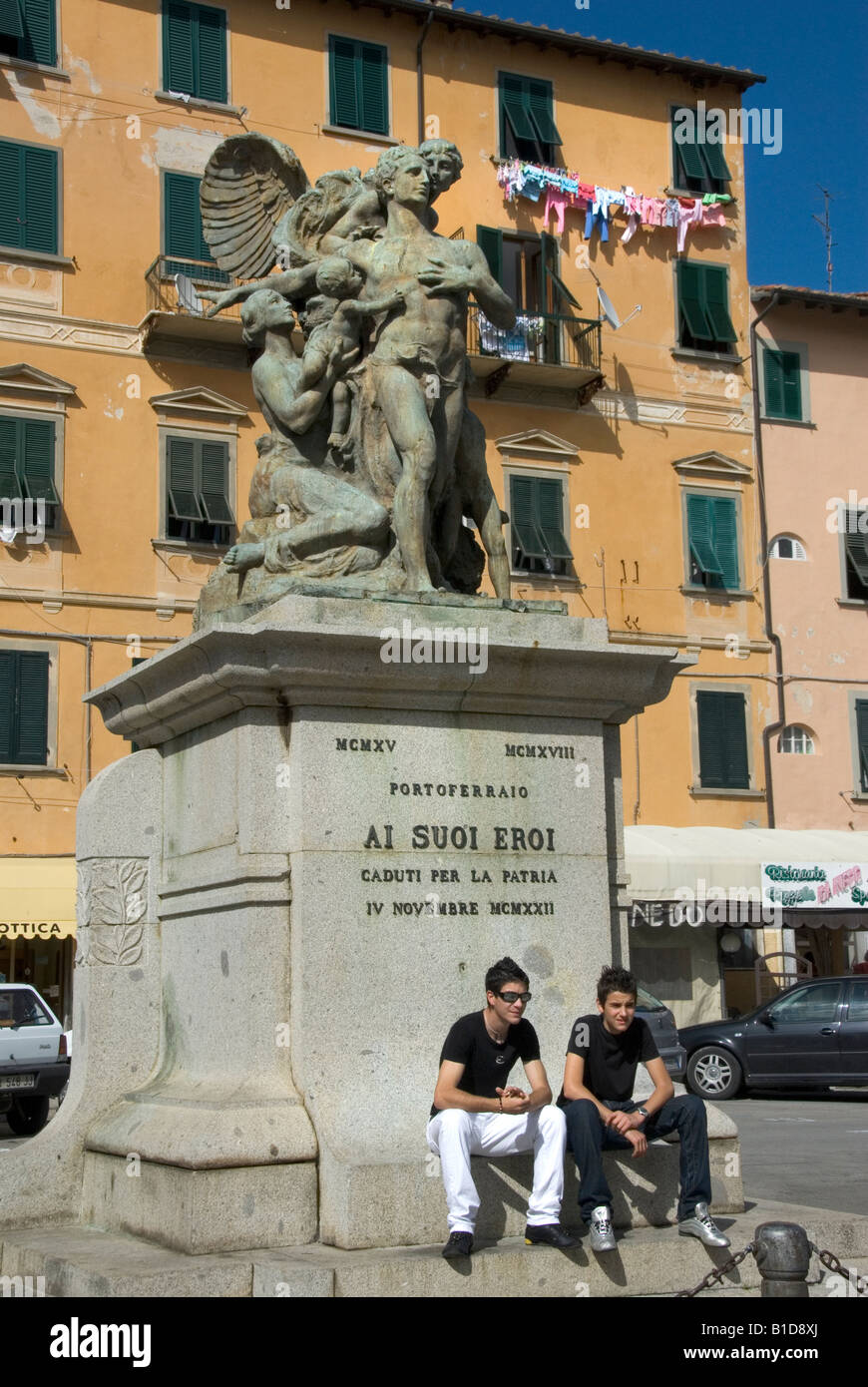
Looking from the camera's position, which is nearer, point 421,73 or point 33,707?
point 33,707

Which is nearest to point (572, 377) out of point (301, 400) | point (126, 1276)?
point (301, 400)

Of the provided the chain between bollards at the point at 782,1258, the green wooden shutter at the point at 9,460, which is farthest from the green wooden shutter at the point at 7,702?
the chain between bollards at the point at 782,1258

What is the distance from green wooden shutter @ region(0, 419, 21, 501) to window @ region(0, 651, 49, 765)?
222cm

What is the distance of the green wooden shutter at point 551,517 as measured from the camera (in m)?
28.2

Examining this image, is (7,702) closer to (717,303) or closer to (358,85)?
(358,85)

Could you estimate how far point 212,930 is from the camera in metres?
7.75

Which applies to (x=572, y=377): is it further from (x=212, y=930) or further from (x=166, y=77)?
(x=212, y=930)

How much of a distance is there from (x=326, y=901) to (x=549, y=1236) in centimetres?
164

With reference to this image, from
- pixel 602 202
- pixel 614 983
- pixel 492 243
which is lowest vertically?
pixel 614 983

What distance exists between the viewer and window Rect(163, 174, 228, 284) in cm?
2636

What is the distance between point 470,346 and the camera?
27.6 m

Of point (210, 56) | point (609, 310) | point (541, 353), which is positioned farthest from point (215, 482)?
point (609, 310)

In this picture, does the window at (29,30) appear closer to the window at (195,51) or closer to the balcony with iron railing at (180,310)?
the window at (195,51)
